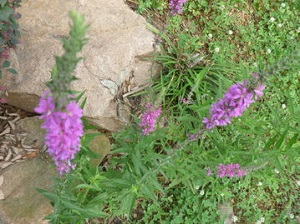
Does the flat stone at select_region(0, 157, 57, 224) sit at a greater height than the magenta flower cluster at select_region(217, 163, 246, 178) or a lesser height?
lesser

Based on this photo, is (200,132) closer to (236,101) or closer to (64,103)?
(236,101)

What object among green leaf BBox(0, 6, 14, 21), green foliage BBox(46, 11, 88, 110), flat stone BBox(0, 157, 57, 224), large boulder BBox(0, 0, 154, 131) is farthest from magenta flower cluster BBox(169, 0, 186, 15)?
flat stone BBox(0, 157, 57, 224)

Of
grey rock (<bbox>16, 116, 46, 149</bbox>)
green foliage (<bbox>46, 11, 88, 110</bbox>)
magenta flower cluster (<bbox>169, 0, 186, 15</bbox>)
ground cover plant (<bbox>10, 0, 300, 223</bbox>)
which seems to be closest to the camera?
green foliage (<bbox>46, 11, 88, 110</bbox>)

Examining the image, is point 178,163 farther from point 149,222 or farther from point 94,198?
point 149,222

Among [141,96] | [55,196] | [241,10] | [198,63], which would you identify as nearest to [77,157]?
[55,196]

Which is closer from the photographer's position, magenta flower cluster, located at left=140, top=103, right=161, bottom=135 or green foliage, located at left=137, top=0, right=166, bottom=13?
magenta flower cluster, located at left=140, top=103, right=161, bottom=135

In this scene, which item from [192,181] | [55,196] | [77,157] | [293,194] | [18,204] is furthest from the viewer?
[293,194]

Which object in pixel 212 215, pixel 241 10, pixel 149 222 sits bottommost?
pixel 149 222

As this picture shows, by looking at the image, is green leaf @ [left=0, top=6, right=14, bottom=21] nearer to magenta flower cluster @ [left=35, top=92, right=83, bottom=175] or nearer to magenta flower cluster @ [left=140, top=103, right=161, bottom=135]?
magenta flower cluster @ [left=140, top=103, right=161, bottom=135]
